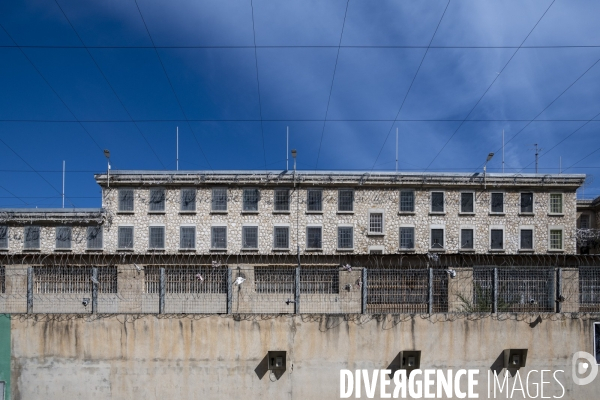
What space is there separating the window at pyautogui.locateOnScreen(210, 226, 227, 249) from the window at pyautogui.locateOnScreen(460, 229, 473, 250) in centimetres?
1885

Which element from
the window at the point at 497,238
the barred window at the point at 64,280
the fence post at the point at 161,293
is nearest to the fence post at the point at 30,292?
the barred window at the point at 64,280

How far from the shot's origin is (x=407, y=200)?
31797 millimetres

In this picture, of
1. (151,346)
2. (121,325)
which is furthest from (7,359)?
(151,346)

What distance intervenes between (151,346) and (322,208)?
72.0 ft

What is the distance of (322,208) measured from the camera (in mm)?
31516

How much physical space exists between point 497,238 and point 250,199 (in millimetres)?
20105

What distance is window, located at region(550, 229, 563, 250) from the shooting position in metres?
32.1

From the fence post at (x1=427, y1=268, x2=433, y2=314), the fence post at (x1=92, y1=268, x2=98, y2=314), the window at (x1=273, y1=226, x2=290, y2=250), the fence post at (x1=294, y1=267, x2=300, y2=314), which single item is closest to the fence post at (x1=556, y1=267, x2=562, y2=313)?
the fence post at (x1=427, y1=268, x2=433, y2=314)

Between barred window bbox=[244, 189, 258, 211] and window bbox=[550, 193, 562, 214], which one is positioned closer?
barred window bbox=[244, 189, 258, 211]

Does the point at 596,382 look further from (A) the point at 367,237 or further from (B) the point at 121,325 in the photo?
(A) the point at 367,237

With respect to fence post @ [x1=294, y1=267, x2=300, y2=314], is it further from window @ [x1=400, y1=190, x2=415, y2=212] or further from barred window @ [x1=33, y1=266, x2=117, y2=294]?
window @ [x1=400, y1=190, x2=415, y2=212]

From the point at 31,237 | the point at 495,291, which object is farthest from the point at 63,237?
the point at 495,291

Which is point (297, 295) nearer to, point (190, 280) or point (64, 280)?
point (190, 280)

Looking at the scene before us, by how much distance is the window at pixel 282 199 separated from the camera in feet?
103
